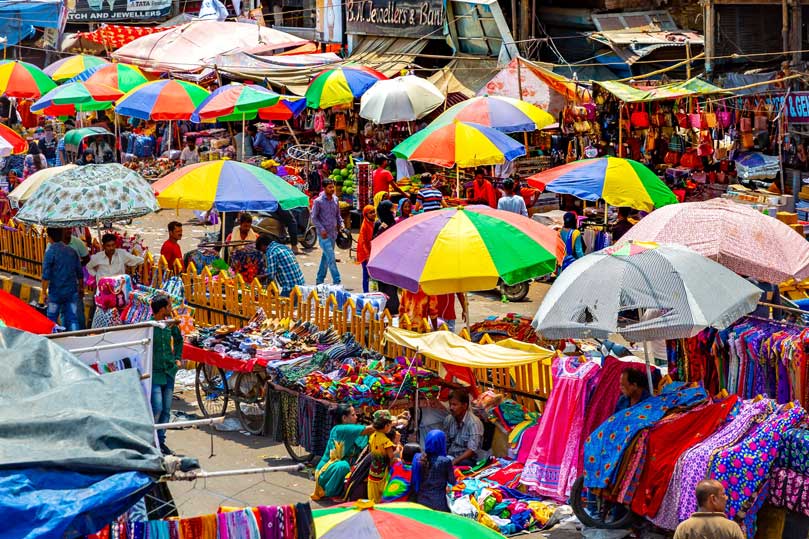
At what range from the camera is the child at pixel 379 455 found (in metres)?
10.1

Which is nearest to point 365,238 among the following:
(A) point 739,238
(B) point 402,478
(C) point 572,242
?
(C) point 572,242

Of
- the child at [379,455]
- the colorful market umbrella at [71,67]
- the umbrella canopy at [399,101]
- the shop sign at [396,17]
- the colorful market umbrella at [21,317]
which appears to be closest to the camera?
the child at [379,455]

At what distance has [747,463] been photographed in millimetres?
8953

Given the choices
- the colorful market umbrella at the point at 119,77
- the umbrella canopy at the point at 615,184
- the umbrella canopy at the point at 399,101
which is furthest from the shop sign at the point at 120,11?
the umbrella canopy at the point at 615,184

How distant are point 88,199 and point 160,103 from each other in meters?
10.3

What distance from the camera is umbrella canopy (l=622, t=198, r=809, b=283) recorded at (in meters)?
11.4

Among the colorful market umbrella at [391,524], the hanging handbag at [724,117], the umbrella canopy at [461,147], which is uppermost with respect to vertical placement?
the hanging handbag at [724,117]

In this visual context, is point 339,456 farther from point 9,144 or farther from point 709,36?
point 709,36

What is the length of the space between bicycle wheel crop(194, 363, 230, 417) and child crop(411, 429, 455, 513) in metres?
3.45

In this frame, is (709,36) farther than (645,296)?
Yes

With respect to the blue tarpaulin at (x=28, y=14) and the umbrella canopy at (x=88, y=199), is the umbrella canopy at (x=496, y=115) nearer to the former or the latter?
the umbrella canopy at (x=88, y=199)

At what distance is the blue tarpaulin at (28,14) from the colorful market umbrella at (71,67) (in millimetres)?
6299

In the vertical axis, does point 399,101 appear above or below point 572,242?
above

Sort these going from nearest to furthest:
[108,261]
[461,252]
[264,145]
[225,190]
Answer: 1. [461,252]
2. [225,190]
3. [108,261]
4. [264,145]
